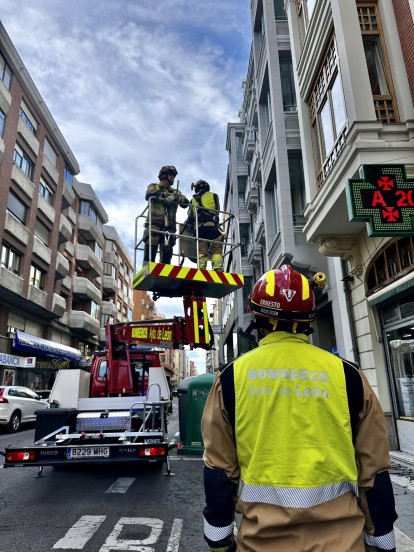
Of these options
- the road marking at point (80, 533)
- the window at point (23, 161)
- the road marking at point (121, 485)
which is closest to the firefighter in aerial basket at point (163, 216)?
the road marking at point (121, 485)

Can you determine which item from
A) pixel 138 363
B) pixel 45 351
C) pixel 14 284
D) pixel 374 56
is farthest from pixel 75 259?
pixel 374 56

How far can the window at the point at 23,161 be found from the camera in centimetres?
2384

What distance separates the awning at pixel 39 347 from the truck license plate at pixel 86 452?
771 inches

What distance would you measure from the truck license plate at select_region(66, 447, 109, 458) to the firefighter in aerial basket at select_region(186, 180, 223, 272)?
360 cm

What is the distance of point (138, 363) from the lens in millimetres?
8492

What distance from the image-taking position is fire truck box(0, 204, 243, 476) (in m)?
5.16

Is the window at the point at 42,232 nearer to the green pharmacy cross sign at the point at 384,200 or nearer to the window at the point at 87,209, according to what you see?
the window at the point at 87,209

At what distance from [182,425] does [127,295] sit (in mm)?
49045

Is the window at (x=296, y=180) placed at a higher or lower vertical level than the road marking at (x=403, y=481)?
higher

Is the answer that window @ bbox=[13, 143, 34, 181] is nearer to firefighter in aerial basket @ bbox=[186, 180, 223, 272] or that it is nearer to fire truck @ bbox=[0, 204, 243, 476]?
firefighter in aerial basket @ bbox=[186, 180, 223, 272]

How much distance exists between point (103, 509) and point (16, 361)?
20.9 m

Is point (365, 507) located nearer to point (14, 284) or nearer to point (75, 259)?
point (14, 284)

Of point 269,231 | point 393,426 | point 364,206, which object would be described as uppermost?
point 269,231

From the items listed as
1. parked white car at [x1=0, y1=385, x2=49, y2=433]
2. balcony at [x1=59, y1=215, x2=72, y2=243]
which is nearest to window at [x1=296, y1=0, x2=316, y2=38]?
parked white car at [x1=0, y1=385, x2=49, y2=433]
